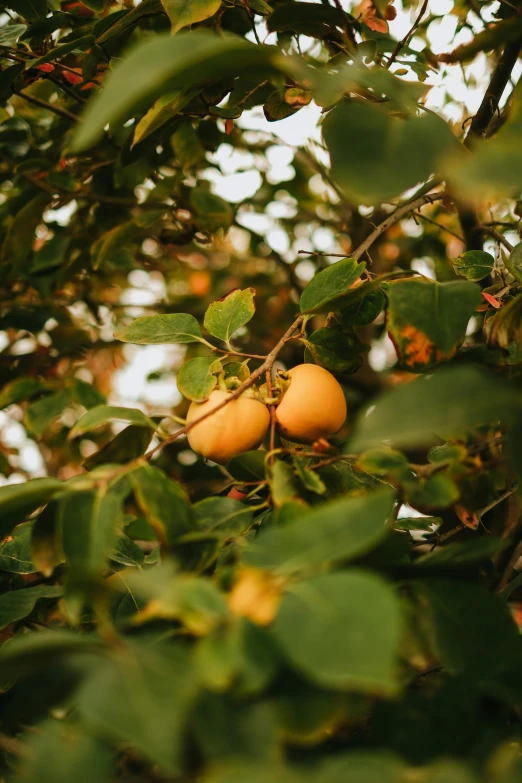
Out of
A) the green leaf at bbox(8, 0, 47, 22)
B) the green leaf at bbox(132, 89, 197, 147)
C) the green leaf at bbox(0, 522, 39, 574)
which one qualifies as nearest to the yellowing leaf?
the green leaf at bbox(0, 522, 39, 574)

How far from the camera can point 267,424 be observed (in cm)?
66

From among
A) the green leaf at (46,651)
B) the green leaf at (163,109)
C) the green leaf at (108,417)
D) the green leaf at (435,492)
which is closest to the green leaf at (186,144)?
the green leaf at (163,109)

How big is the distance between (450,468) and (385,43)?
0.68m

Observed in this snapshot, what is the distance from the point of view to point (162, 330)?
69cm

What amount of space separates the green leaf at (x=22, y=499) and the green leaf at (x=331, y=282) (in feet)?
1.02

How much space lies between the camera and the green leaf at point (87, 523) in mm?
430

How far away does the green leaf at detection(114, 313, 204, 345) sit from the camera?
0.68m

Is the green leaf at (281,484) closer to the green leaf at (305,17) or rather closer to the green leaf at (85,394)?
the green leaf at (305,17)

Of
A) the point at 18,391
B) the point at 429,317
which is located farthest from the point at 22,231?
the point at 429,317

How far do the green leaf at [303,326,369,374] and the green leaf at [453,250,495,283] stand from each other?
168 millimetres

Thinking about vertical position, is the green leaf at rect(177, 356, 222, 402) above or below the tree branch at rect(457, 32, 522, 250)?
below

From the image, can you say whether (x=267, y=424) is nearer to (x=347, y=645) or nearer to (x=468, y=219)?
(x=347, y=645)

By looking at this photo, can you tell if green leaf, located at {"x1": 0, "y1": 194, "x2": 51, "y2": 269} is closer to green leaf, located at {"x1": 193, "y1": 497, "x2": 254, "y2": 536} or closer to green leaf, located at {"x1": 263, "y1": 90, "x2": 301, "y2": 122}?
green leaf, located at {"x1": 263, "y1": 90, "x2": 301, "y2": 122}

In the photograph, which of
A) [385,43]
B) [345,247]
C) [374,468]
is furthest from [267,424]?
[345,247]
